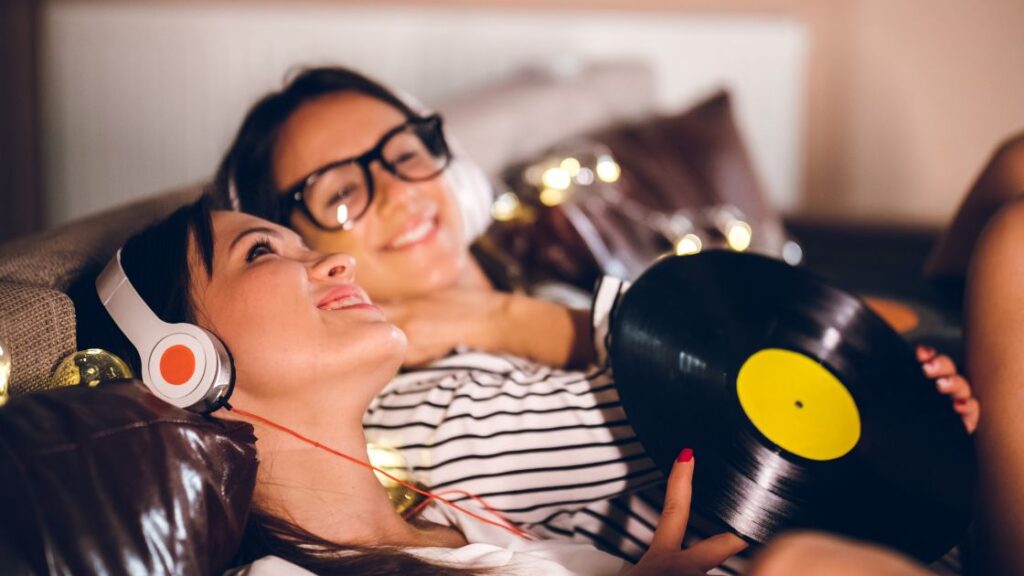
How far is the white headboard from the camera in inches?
87.7

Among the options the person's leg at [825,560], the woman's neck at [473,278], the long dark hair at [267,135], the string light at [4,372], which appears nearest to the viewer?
the person's leg at [825,560]

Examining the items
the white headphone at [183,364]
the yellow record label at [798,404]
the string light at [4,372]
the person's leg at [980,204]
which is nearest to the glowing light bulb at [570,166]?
the person's leg at [980,204]

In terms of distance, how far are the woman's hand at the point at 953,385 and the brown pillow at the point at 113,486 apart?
0.88m

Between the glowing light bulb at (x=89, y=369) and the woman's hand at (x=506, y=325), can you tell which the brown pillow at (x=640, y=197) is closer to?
the woman's hand at (x=506, y=325)

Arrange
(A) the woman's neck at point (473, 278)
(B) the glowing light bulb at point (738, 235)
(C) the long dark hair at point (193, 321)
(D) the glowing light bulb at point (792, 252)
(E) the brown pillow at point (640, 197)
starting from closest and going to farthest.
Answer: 1. (C) the long dark hair at point (193, 321)
2. (A) the woman's neck at point (473, 278)
3. (E) the brown pillow at point (640, 197)
4. (B) the glowing light bulb at point (738, 235)
5. (D) the glowing light bulb at point (792, 252)

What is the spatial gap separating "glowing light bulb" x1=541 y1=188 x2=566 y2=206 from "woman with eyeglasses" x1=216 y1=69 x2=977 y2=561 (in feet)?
0.78

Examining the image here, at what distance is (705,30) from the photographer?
2932 mm

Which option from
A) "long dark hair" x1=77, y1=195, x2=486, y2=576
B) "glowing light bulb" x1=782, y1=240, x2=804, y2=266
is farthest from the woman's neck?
"glowing light bulb" x1=782, y1=240, x2=804, y2=266

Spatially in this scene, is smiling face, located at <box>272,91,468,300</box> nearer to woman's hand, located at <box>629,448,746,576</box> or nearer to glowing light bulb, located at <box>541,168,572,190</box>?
glowing light bulb, located at <box>541,168,572,190</box>

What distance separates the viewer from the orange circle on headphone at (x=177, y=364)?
0.85 m

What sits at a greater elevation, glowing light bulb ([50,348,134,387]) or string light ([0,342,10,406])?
string light ([0,342,10,406])

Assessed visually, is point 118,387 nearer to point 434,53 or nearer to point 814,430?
point 814,430

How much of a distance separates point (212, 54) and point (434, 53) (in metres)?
0.62

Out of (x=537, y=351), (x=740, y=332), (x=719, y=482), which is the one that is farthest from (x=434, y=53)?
(x=719, y=482)
